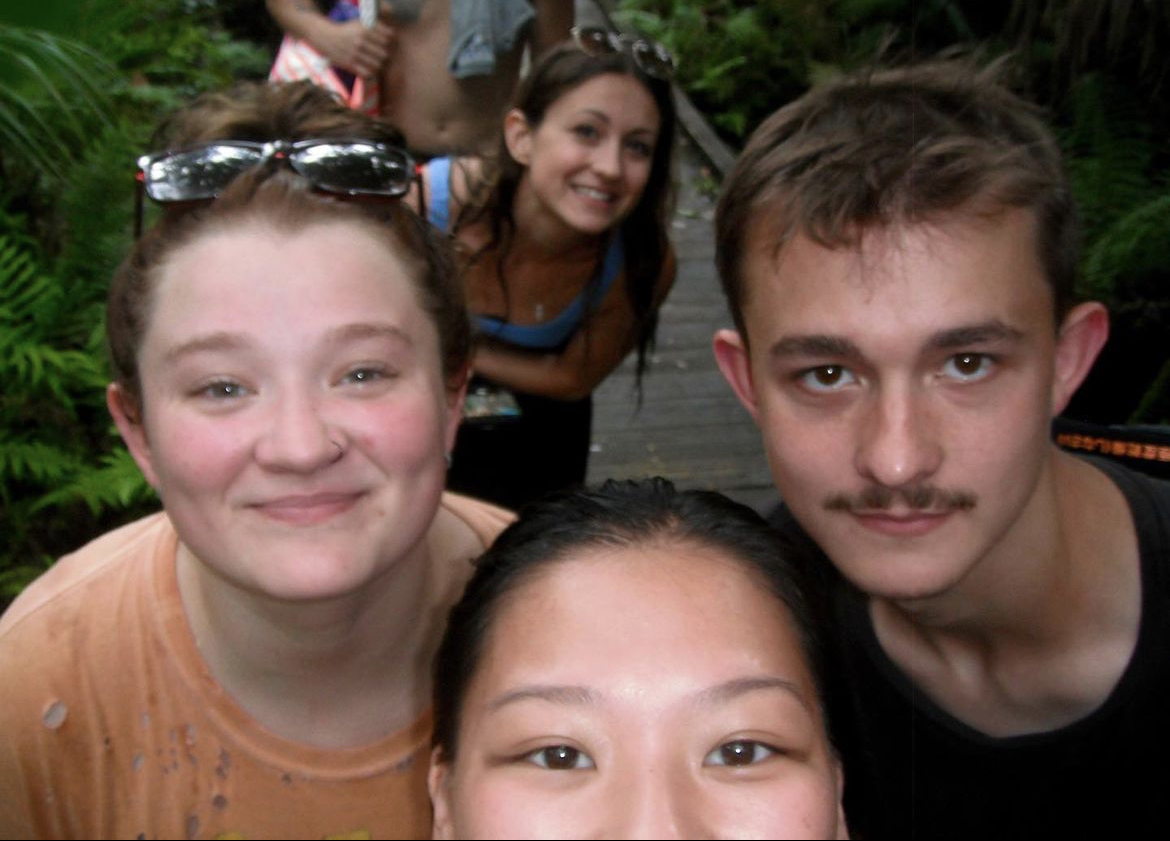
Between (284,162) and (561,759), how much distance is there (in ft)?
3.13

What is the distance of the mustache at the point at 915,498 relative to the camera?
1.59 m

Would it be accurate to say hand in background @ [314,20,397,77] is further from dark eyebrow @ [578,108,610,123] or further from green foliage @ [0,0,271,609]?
dark eyebrow @ [578,108,610,123]

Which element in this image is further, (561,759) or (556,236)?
(556,236)

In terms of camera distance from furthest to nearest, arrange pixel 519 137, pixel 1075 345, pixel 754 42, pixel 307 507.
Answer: pixel 754 42 → pixel 519 137 → pixel 1075 345 → pixel 307 507

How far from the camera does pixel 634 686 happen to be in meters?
1.15

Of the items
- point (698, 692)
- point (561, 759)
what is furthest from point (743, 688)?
point (561, 759)

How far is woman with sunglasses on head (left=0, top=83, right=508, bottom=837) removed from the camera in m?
1.43

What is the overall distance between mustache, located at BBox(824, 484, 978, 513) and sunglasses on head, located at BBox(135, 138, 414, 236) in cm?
81

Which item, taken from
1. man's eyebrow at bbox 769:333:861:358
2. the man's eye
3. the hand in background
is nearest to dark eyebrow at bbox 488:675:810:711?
man's eyebrow at bbox 769:333:861:358

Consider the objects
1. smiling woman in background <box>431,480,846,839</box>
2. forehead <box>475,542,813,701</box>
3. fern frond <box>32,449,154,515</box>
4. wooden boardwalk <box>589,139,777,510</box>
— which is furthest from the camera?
wooden boardwalk <box>589,139,777,510</box>

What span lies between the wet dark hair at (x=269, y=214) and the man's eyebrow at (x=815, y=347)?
510 mm

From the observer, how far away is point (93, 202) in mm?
3273

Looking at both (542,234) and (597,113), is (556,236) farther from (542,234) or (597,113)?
(597,113)

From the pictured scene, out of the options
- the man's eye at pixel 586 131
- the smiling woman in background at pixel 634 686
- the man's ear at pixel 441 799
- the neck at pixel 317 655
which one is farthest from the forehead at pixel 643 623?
the man's eye at pixel 586 131
